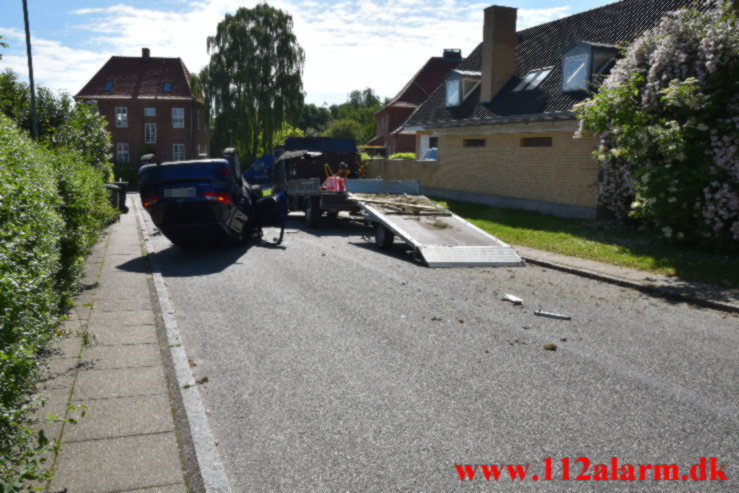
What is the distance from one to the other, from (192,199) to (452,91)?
20.1 meters

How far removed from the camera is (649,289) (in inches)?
401

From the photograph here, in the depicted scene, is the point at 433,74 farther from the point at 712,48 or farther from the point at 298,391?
the point at 298,391

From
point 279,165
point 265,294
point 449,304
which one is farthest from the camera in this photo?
point 279,165

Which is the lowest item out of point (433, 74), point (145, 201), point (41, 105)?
point (145, 201)

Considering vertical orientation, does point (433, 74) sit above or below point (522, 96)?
above

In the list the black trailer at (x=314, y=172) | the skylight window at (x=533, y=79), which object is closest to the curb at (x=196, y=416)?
the black trailer at (x=314, y=172)

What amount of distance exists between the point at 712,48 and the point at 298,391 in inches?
453

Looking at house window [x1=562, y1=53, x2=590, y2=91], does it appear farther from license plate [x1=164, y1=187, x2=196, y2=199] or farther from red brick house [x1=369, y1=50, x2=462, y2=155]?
red brick house [x1=369, y1=50, x2=462, y2=155]

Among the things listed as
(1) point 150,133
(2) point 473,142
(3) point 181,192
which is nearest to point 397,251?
(3) point 181,192

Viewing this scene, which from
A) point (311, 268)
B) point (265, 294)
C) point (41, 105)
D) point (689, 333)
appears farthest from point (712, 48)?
point (41, 105)

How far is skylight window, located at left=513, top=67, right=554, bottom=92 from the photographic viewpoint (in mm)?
24475

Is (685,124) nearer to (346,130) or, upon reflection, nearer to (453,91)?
(453,91)

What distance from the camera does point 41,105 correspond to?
2478 cm

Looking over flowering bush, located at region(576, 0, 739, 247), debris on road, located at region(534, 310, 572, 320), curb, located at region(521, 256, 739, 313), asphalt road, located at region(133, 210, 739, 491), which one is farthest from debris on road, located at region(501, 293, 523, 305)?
flowering bush, located at region(576, 0, 739, 247)
